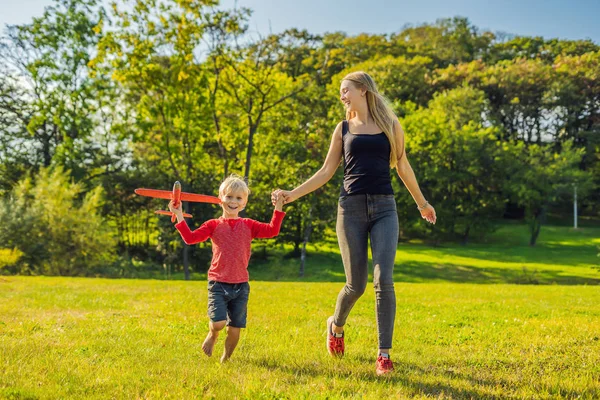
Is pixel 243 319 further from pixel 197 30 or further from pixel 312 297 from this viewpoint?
pixel 197 30

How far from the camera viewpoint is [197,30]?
79.0 ft

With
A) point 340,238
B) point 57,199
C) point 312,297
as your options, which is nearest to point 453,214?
point 57,199

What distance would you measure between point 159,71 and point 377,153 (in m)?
21.0

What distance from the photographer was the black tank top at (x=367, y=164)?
17.2 ft

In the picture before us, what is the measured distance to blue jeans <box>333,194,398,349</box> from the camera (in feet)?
16.7

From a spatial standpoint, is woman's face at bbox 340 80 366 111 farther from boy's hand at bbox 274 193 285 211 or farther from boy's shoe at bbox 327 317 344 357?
boy's shoe at bbox 327 317 344 357

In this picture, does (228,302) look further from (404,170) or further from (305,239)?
(305,239)

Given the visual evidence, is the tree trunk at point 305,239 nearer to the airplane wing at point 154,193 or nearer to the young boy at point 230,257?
the young boy at point 230,257

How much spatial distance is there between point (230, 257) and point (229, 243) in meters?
0.14

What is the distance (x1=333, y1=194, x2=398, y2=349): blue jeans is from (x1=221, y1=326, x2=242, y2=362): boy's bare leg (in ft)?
3.75

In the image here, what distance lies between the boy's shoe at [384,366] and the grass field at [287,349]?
0.10 metres

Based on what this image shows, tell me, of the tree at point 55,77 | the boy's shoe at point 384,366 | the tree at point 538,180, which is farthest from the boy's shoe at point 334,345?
the tree at point 538,180

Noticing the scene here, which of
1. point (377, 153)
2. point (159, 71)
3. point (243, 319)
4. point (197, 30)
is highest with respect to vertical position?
point (197, 30)

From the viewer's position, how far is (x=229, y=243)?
536 centimetres
